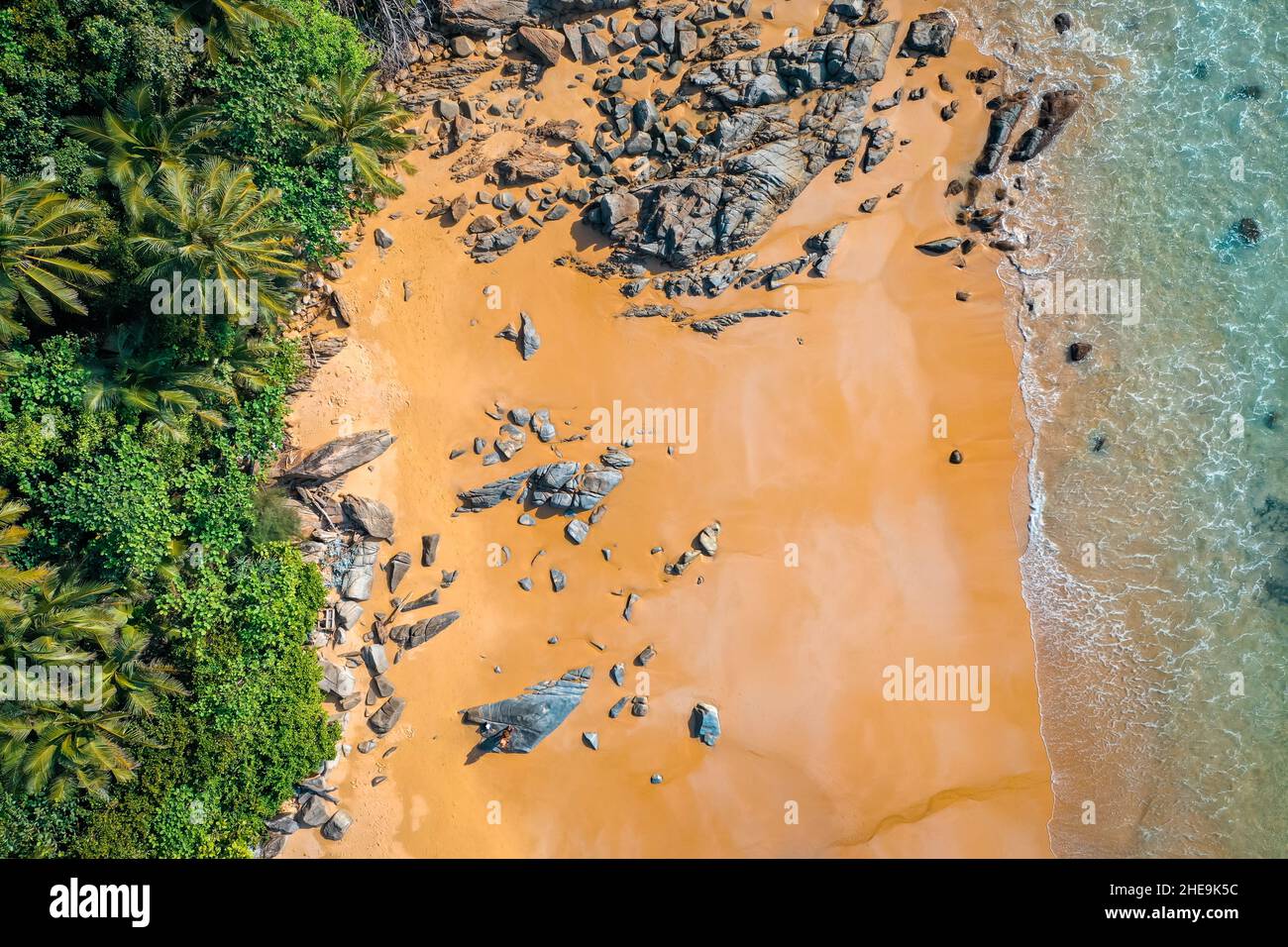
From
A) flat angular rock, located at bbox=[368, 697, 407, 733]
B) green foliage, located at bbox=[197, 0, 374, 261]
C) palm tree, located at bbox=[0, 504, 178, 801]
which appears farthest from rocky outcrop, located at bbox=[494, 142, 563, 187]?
flat angular rock, located at bbox=[368, 697, 407, 733]

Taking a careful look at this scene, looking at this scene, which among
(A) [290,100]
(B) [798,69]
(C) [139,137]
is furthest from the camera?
(B) [798,69]

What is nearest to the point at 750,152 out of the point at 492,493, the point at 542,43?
the point at 542,43

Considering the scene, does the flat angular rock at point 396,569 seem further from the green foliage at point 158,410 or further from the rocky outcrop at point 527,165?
the rocky outcrop at point 527,165

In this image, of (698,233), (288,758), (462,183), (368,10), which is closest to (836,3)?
(698,233)

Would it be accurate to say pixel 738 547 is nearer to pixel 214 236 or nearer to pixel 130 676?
pixel 214 236

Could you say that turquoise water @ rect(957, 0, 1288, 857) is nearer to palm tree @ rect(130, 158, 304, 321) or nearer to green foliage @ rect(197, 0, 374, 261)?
green foliage @ rect(197, 0, 374, 261)

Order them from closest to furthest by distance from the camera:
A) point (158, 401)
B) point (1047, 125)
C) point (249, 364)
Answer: point (158, 401) → point (249, 364) → point (1047, 125)
